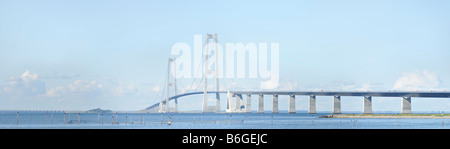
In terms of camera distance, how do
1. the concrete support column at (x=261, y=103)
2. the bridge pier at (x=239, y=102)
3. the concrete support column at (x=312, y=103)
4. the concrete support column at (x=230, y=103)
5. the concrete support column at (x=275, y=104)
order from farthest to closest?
the concrete support column at (x=261, y=103)
the concrete support column at (x=275, y=104)
the bridge pier at (x=239, y=102)
the concrete support column at (x=230, y=103)
the concrete support column at (x=312, y=103)

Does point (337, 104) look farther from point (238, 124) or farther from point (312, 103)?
point (238, 124)

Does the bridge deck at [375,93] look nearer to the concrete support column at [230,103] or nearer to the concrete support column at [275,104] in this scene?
the concrete support column at [275,104]

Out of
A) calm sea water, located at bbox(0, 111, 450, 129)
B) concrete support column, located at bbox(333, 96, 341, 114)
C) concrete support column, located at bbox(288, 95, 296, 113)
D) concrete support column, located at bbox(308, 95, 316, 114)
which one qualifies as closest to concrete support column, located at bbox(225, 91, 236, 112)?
concrete support column, located at bbox(288, 95, 296, 113)

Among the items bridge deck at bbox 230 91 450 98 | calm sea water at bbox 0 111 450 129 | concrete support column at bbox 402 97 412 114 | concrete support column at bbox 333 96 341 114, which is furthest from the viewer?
concrete support column at bbox 333 96 341 114

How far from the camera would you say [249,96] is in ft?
609

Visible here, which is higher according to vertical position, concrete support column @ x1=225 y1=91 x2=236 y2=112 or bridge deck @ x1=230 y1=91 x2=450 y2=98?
bridge deck @ x1=230 y1=91 x2=450 y2=98

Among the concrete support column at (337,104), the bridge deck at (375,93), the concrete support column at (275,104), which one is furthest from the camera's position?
the concrete support column at (275,104)

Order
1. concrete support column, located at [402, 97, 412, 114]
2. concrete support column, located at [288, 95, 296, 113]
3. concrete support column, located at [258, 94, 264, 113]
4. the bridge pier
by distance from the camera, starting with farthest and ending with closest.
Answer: concrete support column, located at [258, 94, 264, 113] → the bridge pier → concrete support column, located at [288, 95, 296, 113] → concrete support column, located at [402, 97, 412, 114]

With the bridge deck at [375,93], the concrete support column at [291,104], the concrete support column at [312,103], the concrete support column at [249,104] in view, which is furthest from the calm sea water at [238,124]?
the concrete support column at [249,104]

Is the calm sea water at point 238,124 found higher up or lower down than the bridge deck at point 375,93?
lower down

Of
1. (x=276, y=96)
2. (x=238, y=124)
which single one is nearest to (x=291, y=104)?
(x=276, y=96)

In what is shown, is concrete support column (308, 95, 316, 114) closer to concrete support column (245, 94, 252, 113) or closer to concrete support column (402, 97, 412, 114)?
concrete support column (245, 94, 252, 113)
